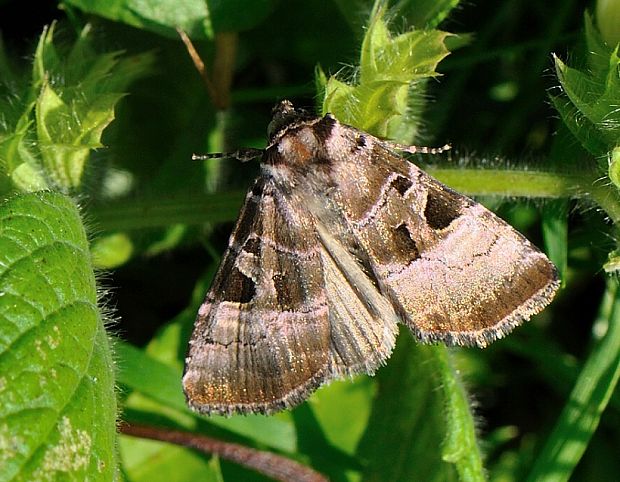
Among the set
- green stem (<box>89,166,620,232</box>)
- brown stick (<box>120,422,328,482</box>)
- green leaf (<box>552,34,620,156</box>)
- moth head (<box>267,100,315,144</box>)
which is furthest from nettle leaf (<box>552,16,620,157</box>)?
brown stick (<box>120,422,328,482</box>)

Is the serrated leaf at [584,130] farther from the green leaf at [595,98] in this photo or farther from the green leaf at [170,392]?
the green leaf at [170,392]

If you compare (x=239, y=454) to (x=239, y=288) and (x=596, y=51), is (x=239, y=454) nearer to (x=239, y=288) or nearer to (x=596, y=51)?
(x=239, y=288)

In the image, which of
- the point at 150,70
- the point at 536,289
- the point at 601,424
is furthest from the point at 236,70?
the point at 601,424

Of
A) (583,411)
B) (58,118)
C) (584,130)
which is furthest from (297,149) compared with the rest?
(583,411)

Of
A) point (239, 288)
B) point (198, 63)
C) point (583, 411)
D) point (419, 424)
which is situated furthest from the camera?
point (198, 63)

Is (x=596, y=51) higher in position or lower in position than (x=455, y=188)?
higher

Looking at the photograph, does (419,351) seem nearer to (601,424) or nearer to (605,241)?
(605,241)

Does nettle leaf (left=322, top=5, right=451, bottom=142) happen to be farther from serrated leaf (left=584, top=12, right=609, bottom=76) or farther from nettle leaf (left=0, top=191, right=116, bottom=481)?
nettle leaf (left=0, top=191, right=116, bottom=481)
